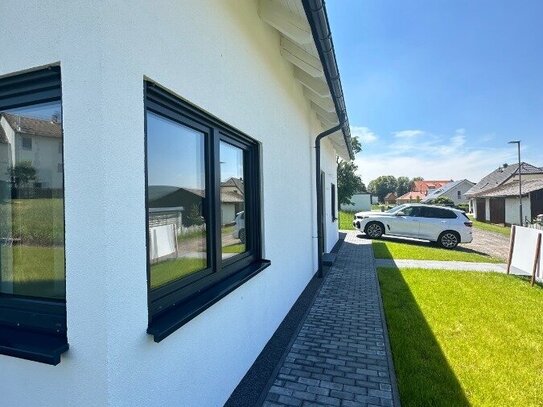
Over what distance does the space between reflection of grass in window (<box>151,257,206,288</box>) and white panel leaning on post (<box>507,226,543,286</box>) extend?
7.68 m

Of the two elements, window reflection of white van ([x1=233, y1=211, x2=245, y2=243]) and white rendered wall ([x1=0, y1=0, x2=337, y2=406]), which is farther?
window reflection of white van ([x1=233, y1=211, x2=245, y2=243])

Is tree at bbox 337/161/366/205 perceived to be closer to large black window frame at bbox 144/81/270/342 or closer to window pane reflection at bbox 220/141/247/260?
large black window frame at bbox 144/81/270/342

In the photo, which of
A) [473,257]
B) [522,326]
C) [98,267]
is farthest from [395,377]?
[473,257]

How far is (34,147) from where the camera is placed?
1.80 meters

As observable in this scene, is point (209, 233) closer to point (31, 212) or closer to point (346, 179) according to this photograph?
point (31, 212)

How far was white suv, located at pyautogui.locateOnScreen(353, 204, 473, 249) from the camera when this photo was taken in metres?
13.2

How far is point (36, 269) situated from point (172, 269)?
790 millimetres

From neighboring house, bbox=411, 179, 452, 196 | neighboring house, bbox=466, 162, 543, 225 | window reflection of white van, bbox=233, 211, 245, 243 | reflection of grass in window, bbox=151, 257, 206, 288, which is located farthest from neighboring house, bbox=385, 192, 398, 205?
reflection of grass in window, bbox=151, 257, 206, 288

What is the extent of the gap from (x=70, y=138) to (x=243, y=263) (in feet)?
7.78

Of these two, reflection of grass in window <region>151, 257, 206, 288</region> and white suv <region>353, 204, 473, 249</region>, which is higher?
reflection of grass in window <region>151, 257, 206, 288</region>

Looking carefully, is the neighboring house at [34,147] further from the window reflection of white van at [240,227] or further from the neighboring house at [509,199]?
the neighboring house at [509,199]

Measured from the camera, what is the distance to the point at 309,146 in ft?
24.5

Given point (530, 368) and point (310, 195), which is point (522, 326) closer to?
point (530, 368)

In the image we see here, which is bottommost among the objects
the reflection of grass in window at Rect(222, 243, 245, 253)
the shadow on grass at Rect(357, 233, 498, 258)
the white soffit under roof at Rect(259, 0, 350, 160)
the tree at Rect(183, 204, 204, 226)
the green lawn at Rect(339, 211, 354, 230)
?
the shadow on grass at Rect(357, 233, 498, 258)
